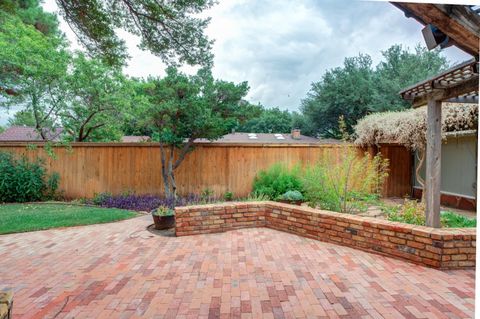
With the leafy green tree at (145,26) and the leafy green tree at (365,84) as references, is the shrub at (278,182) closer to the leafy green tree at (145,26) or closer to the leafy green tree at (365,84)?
the leafy green tree at (145,26)

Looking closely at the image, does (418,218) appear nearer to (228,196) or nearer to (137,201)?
(228,196)

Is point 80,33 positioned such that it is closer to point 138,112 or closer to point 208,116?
point 208,116

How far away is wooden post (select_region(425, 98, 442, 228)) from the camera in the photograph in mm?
3410

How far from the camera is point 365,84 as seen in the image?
15359 millimetres

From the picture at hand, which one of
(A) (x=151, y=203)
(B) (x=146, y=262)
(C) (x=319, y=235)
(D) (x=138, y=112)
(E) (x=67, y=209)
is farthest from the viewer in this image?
(D) (x=138, y=112)

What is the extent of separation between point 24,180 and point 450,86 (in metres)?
8.08

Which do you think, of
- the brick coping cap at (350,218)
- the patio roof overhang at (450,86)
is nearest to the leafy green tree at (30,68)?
the brick coping cap at (350,218)

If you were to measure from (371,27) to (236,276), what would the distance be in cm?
386

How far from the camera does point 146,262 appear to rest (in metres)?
3.19

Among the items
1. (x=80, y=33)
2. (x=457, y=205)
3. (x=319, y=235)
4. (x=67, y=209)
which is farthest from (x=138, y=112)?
(x=457, y=205)

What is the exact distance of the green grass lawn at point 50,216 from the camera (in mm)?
4637

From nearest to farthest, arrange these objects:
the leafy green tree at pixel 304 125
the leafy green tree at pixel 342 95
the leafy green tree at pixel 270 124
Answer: the leafy green tree at pixel 342 95, the leafy green tree at pixel 304 125, the leafy green tree at pixel 270 124

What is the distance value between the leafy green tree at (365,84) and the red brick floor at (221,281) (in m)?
12.3

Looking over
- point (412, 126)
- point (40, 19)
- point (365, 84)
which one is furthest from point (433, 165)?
point (365, 84)
